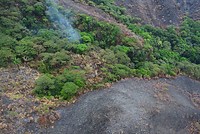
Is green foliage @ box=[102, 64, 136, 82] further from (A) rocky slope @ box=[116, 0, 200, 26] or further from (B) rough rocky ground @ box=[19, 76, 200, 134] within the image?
(A) rocky slope @ box=[116, 0, 200, 26]

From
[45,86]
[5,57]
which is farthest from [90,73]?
[5,57]

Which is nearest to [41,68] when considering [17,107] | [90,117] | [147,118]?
[17,107]

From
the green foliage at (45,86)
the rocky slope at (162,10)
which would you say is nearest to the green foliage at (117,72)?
the green foliage at (45,86)

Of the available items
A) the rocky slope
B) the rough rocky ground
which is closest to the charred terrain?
the rough rocky ground

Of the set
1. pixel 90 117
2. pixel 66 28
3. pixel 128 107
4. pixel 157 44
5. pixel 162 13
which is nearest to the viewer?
pixel 90 117

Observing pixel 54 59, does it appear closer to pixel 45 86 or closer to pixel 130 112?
pixel 45 86

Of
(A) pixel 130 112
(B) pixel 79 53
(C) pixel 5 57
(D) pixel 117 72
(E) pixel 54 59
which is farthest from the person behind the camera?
(B) pixel 79 53

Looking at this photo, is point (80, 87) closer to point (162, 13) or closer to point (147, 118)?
point (147, 118)
